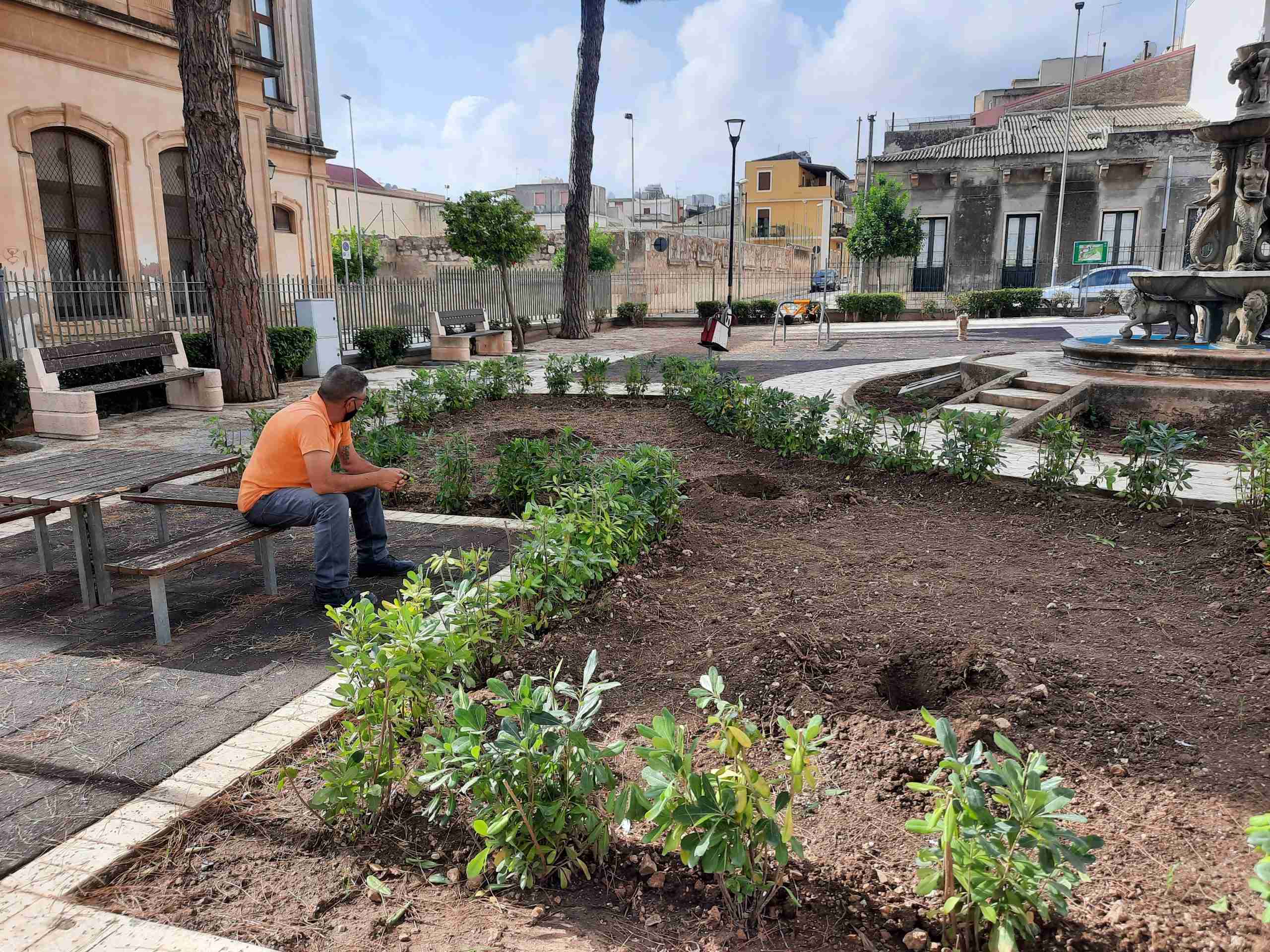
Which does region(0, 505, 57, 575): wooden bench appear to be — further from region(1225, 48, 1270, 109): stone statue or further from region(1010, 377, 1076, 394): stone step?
region(1225, 48, 1270, 109): stone statue

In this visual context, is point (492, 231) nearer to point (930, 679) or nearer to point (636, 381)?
point (636, 381)

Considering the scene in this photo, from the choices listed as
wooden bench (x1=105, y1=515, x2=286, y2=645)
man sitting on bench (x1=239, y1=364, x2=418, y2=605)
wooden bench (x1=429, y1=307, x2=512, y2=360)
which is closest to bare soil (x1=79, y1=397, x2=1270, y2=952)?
man sitting on bench (x1=239, y1=364, x2=418, y2=605)

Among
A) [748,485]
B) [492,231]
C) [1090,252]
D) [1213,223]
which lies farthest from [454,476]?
[1090,252]

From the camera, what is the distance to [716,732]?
10.0 feet

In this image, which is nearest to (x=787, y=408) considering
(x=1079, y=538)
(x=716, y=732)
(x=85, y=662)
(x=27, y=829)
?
(x=1079, y=538)

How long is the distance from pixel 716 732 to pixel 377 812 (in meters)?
1.15

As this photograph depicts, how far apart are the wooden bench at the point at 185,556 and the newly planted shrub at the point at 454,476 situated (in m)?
→ 1.60

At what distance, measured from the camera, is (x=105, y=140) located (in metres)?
13.7

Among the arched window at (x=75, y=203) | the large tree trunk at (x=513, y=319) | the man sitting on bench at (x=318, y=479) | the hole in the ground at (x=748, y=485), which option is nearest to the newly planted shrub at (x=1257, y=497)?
the hole in the ground at (x=748, y=485)

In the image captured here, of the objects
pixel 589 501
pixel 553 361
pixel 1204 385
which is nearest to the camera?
pixel 589 501

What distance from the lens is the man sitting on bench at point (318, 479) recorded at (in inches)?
169

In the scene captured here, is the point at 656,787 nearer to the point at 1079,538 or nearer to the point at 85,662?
the point at 85,662

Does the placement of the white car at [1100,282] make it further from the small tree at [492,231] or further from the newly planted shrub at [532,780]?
the newly planted shrub at [532,780]

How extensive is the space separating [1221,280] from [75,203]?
15.9 m
